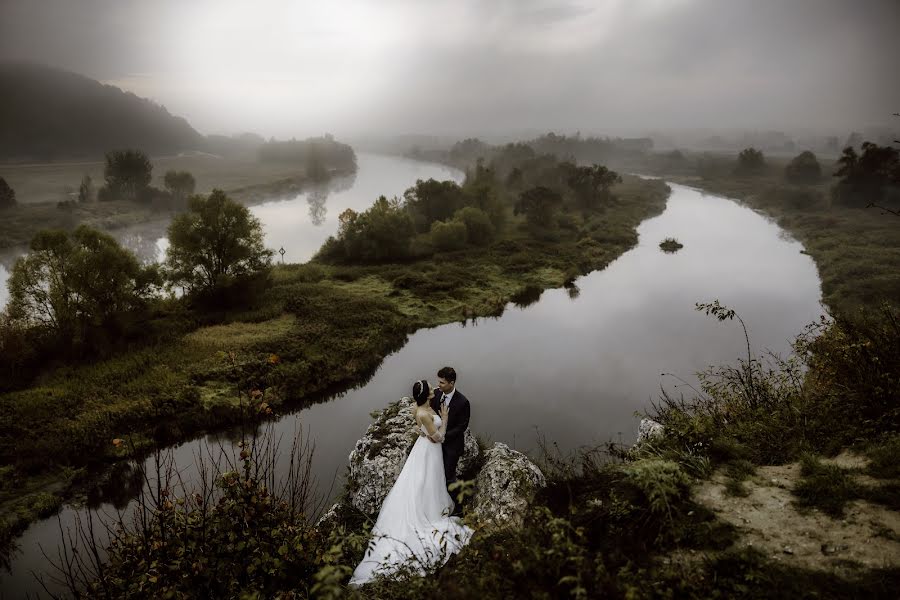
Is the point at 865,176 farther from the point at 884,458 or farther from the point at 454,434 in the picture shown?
the point at 454,434

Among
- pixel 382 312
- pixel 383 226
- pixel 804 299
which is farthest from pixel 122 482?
pixel 804 299

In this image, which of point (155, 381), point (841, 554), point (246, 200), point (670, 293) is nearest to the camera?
point (841, 554)

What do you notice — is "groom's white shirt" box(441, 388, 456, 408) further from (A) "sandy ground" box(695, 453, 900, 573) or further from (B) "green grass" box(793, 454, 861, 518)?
(B) "green grass" box(793, 454, 861, 518)

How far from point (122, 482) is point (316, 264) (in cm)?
3228

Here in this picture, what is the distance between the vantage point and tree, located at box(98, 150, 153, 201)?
8281 cm

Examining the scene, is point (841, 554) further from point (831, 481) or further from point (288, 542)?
point (288, 542)

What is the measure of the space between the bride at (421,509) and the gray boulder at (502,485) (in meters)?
0.80

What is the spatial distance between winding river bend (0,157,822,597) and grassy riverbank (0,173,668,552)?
1.51 meters

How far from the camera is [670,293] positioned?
123 feet

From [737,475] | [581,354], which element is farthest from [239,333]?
[737,475]

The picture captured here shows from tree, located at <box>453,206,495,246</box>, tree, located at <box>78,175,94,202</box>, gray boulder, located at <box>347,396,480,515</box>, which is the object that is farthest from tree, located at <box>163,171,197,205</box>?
gray boulder, located at <box>347,396,480,515</box>

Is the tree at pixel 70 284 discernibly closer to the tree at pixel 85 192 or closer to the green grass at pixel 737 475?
the green grass at pixel 737 475

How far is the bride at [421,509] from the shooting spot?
24.4 ft

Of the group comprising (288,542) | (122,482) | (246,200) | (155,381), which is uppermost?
(246,200)
